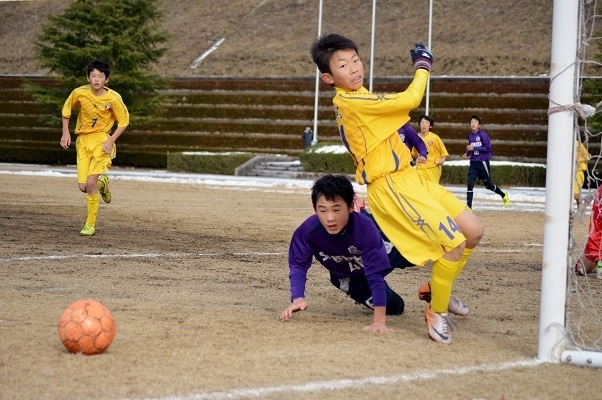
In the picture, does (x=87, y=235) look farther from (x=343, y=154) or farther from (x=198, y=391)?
(x=343, y=154)

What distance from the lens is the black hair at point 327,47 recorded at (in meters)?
6.67

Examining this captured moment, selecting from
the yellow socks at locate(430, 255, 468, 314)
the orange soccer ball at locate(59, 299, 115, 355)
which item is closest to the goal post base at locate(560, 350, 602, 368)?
the yellow socks at locate(430, 255, 468, 314)

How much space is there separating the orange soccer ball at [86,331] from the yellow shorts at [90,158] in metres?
7.64

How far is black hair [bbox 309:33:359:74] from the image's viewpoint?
6668 millimetres

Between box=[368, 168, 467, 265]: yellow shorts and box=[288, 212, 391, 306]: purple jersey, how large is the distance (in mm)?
138

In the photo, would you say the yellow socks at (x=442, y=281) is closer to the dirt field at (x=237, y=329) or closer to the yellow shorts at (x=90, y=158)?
the dirt field at (x=237, y=329)

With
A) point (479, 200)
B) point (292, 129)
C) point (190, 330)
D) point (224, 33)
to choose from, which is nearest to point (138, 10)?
point (292, 129)

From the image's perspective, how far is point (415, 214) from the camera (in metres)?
6.36

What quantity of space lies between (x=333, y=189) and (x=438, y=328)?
1.14 m

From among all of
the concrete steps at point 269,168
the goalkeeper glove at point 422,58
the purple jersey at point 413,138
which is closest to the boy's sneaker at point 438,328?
the goalkeeper glove at point 422,58

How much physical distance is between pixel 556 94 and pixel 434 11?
62.8 m

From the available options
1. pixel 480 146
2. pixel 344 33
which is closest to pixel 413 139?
pixel 480 146

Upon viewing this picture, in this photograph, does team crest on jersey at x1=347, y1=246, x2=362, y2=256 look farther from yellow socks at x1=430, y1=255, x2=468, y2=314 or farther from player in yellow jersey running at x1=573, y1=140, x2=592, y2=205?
player in yellow jersey running at x1=573, y1=140, x2=592, y2=205

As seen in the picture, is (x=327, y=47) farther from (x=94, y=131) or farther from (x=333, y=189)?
(x=94, y=131)
